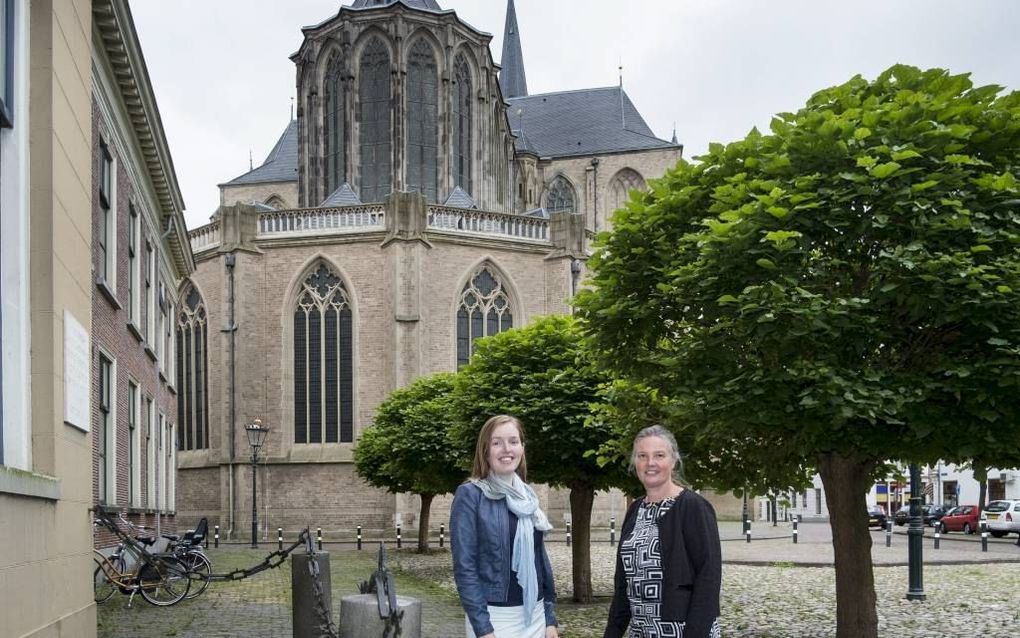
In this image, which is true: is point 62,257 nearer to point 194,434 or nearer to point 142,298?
point 142,298

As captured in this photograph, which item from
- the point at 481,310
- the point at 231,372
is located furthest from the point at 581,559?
the point at 231,372

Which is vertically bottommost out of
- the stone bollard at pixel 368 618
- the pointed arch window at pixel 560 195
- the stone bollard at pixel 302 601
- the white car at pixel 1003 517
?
the white car at pixel 1003 517

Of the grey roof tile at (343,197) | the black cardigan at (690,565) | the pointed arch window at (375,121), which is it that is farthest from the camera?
the pointed arch window at (375,121)

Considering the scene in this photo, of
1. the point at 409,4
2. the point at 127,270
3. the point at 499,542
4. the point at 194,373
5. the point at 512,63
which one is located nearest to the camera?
the point at 499,542

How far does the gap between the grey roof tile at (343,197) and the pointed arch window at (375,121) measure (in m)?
0.92

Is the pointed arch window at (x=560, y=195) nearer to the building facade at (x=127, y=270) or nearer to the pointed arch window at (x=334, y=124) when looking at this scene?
the pointed arch window at (x=334, y=124)

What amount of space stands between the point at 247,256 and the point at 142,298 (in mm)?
18579

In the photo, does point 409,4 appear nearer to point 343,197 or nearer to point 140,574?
point 343,197

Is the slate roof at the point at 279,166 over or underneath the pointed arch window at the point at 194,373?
over

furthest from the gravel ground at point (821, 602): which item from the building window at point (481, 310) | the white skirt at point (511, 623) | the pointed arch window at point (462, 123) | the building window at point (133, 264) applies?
the pointed arch window at point (462, 123)

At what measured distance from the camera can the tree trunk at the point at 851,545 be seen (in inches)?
403

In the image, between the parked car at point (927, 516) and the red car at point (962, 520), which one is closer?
the red car at point (962, 520)

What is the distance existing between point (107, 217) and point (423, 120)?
90.3ft

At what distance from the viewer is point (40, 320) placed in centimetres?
739
